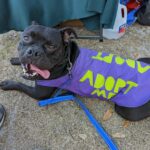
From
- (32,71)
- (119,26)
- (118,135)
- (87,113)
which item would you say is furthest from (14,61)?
(118,135)

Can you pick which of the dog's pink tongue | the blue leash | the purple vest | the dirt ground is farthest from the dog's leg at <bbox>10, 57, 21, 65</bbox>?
the dog's pink tongue

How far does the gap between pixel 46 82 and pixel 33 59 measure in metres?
0.37

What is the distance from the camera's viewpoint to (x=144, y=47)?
357cm

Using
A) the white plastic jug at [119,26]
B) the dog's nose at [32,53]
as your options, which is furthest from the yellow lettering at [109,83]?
the white plastic jug at [119,26]

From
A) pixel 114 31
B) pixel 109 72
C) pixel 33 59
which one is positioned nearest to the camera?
pixel 33 59

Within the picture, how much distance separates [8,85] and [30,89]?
0.27 m

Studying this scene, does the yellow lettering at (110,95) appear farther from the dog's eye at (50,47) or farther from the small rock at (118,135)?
the dog's eye at (50,47)

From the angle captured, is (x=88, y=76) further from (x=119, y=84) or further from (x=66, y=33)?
(x=66, y=33)

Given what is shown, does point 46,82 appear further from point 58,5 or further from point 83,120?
point 58,5

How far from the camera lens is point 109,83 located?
2602 millimetres

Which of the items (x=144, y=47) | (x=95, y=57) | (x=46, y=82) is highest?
(x=95, y=57)

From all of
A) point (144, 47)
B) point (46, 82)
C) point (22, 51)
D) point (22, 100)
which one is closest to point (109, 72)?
point (46, 82)

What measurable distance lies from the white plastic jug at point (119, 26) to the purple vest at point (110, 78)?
914 mm

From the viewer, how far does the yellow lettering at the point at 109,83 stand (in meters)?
2.58
